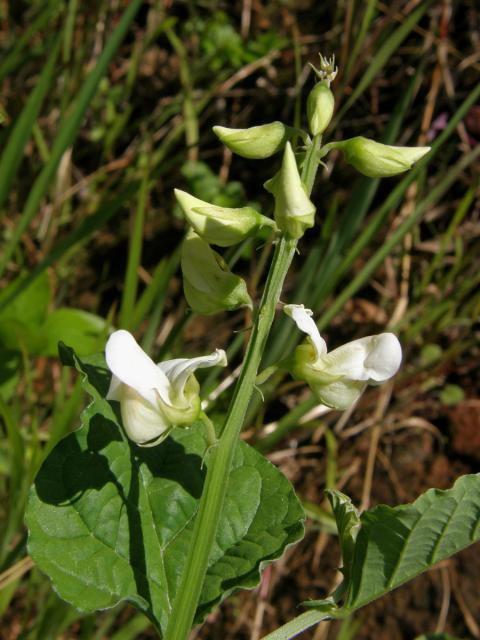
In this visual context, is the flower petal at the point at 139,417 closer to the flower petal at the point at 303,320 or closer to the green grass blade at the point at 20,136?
the flower petal at the point at 303,320

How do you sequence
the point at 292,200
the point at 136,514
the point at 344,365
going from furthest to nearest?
the point at 136,514, the point at 344,365, the point at 292,200

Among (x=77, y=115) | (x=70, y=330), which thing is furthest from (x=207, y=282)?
(x=70, y=330)

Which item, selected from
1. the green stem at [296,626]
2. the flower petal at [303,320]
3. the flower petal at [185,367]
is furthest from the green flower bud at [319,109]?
the green stem at [296,626]

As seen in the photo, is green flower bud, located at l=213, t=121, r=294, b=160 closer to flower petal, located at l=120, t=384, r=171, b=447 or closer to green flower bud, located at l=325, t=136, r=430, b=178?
green flower bud, located at l=325, t=136, r=430, b=178

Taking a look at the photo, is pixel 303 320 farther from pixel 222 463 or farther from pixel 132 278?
pixel 132 278

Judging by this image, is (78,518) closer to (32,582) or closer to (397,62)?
(32,582)

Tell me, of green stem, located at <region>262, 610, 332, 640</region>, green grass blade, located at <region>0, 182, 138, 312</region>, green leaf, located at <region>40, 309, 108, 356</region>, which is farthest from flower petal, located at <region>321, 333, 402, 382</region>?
green leaf, located at <region>40, 309, 108, 356</region>

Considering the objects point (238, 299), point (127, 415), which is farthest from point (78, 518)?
point (238, 299)
